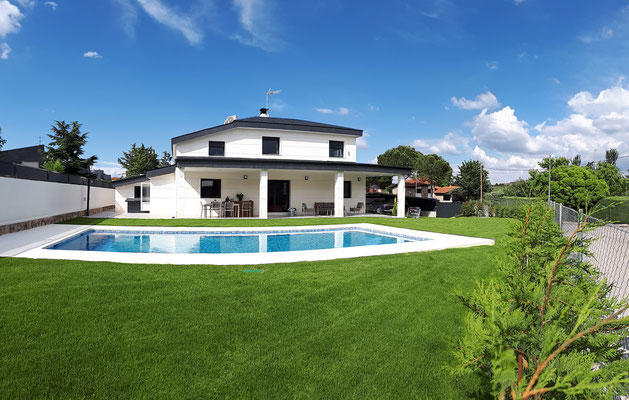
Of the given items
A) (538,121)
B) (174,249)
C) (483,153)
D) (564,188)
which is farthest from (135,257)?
(483,153)

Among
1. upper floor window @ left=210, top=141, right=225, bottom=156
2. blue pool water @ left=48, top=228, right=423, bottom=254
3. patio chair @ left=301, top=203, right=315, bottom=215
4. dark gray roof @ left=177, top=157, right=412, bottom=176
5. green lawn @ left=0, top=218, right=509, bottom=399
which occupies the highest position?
upper floor window @ left=210, top=141, right=225, bottom=156

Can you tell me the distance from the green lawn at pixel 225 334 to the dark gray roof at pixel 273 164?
37.0 ft

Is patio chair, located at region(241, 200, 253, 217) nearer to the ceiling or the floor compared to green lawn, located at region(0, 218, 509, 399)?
nearer to the ceiling

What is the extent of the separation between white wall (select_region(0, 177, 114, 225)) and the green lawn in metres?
6.83

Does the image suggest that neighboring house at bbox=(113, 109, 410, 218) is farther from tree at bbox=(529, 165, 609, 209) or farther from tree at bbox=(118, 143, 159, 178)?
tree at bbox=(118, 143, 159, 178)

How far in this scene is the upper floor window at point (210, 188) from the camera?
19.9m

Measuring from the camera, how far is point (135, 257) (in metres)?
7.34

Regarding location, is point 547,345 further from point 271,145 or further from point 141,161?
point 141,161

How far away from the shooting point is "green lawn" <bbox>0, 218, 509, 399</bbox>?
8.74 ft

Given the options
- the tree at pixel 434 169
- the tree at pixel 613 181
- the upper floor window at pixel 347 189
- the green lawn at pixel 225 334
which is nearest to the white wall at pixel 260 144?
the upper floor window at pixel 347 189

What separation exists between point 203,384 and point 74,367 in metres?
1.35

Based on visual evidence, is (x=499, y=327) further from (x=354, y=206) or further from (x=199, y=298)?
(x=354, y=206)

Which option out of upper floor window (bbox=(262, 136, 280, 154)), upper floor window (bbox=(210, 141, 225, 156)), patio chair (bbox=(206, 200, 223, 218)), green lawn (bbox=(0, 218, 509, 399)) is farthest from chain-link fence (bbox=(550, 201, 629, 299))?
upper floor window (bbox=(210, 141, 225, 156))

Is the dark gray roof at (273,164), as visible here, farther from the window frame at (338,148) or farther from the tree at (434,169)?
the tree at (434,169)
